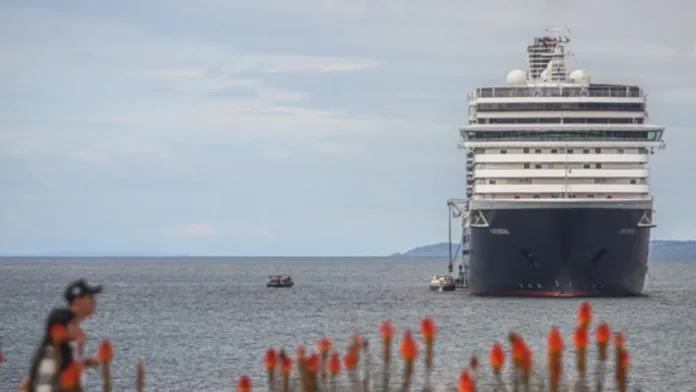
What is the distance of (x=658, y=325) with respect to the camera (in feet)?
220

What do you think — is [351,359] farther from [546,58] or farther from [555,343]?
[546,58]

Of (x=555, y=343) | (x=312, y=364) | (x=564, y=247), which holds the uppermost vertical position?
(x=564, y=247)

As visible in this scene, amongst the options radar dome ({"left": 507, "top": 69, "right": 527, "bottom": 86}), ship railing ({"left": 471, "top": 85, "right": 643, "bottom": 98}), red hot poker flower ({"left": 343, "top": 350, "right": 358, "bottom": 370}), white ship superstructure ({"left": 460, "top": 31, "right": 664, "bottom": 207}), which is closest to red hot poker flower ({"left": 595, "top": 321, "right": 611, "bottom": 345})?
red hot poker flower ({"left": 343, "top": 350, "right": 358, "bottom": 370})

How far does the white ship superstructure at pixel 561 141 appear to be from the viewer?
7562 cm

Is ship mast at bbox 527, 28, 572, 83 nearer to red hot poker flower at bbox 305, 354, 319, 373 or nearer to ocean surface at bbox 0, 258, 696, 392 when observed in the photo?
ocean surface at bbox 0, 258, 696, 392

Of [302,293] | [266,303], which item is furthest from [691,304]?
[302,293]

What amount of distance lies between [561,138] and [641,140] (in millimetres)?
4035

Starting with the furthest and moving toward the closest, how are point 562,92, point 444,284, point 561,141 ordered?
point 444,284
point 562,92
point 561,141

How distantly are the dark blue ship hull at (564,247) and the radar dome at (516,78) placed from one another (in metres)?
14.7

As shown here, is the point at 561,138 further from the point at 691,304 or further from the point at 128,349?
the point at 128,349

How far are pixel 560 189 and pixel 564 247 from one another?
12.1ft

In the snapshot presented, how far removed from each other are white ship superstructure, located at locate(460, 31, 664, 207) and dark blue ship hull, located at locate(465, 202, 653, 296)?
1965 mm

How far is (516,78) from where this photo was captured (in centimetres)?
8938

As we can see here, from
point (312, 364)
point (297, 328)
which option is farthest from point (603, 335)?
point (297, 328)
